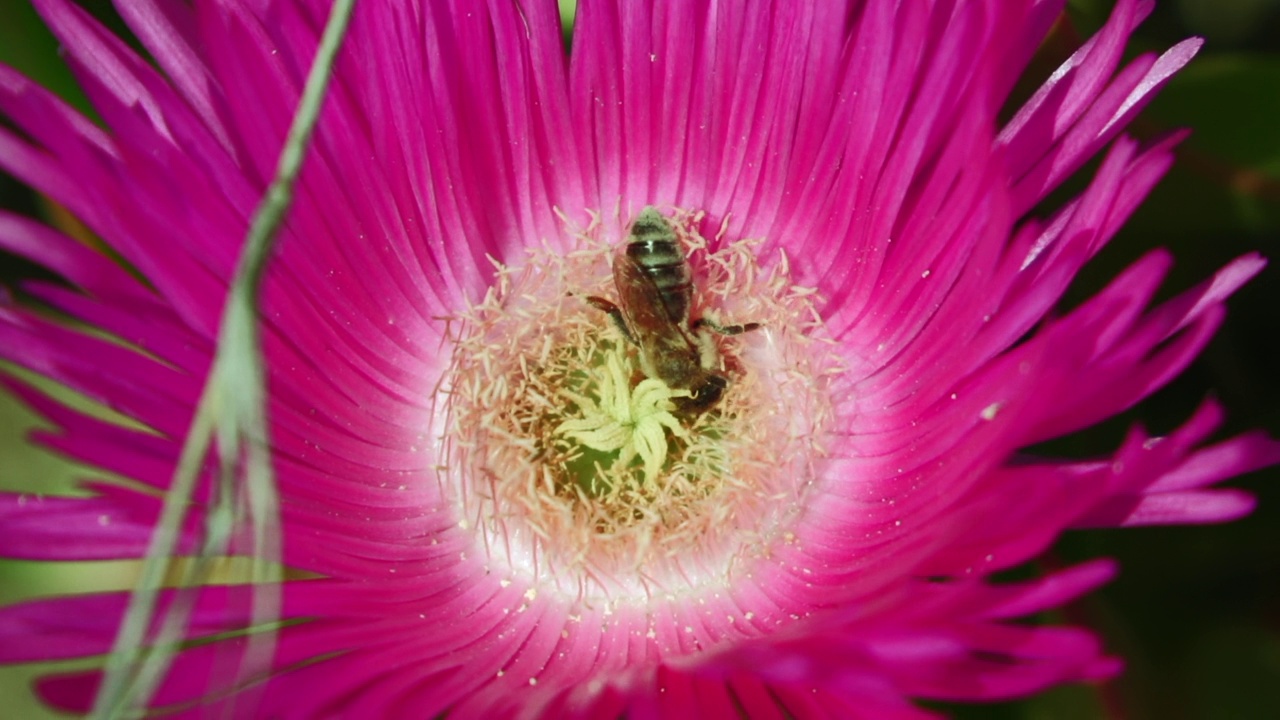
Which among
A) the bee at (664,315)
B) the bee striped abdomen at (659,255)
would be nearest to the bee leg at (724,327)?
the bee at (664,315)

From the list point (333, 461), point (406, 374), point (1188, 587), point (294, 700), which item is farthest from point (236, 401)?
point (1188, 587)

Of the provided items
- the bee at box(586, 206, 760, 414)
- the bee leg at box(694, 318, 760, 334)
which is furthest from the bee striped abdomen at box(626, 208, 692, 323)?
the bee leg at box(694, 318, 760, 334)

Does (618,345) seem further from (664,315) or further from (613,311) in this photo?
(664,315)

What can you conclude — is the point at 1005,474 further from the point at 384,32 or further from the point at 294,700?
the point at 384,32

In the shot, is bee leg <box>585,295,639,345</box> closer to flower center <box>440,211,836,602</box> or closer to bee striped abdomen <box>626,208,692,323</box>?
flower center <box>440,211,836,602</box>

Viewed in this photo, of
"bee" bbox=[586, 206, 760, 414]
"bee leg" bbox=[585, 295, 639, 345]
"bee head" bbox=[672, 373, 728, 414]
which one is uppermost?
"bee leg" bbox=[585, 295, 639, 345]
